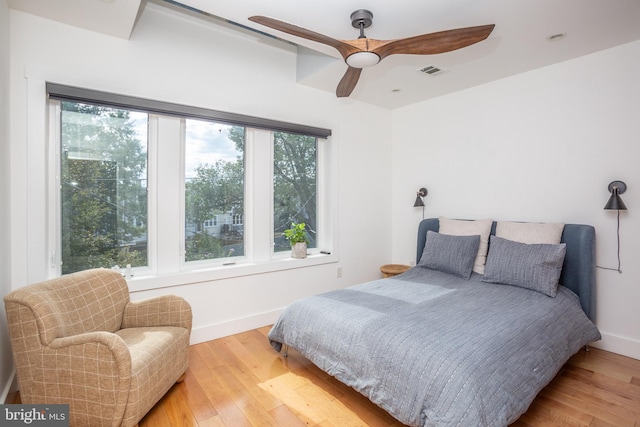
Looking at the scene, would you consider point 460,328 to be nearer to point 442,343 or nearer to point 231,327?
point 442,343

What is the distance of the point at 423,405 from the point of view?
1582 millimetres

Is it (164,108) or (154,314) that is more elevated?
(164,108)

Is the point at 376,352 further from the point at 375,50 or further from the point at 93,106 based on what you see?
the point at 93,106

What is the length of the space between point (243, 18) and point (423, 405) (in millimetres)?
2660

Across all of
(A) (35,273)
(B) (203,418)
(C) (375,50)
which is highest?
(C) (375,50)

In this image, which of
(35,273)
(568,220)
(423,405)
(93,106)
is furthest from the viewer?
(568,220)

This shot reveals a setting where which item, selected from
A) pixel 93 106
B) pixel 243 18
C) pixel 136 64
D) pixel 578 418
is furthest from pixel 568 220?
pixel 93 106

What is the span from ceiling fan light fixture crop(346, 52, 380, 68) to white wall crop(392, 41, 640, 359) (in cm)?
207

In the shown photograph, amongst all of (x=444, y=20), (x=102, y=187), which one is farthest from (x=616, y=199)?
(x=102, y=187)

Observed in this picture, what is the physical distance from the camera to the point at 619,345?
276 cm

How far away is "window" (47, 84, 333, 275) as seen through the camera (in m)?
2.50

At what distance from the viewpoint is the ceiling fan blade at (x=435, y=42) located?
6.25ft

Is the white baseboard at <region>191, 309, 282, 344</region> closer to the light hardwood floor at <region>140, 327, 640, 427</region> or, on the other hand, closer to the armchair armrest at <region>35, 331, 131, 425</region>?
the light hardwood floor at <region>140, 327, 640, 427</region>

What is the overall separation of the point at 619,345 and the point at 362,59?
315 cm
